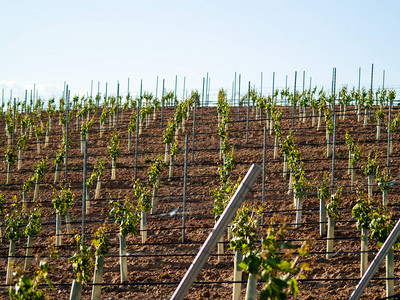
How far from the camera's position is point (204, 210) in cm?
1303

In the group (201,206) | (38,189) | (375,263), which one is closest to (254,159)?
(201,206)

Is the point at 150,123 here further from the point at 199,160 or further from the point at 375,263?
the point at 375,263

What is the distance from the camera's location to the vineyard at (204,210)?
7184 millimetres

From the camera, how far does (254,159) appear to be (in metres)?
16.8

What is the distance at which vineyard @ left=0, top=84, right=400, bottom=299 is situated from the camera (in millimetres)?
7184

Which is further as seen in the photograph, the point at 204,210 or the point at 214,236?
the point at 204,210

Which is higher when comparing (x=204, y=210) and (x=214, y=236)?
(x=214, y=236)

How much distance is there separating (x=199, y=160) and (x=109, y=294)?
9.03m

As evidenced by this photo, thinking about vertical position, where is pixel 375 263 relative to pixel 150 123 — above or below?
below

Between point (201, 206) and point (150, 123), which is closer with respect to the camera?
point (201, 206)

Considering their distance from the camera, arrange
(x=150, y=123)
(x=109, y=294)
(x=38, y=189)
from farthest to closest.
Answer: (x=150, y=123)
(x=38, y=189)
(x=109, y=294)

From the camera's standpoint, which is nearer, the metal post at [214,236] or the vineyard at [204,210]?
the metal post at [214,236]

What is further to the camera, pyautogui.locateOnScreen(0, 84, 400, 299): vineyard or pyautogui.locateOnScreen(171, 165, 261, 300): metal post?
pyautogui.locateOnScreen(0, 84, 400, 299): vineyard

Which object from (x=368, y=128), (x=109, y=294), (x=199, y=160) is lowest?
(x=109, y=294)
